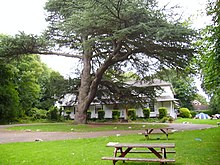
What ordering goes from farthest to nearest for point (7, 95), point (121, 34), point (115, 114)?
point (115, 114) < point (7, 95) < point (121, 34)

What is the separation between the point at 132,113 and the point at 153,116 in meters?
4.31

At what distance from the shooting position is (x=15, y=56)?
76.0 ft

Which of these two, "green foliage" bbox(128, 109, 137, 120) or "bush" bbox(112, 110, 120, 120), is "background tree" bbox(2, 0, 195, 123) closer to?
"green foliage" bbox(128, 109, 137, 120)

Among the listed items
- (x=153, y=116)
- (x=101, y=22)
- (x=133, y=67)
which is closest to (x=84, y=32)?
(x=101, y=22)

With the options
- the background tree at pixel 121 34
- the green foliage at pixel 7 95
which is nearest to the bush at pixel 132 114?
the background tree at pixel 121 34

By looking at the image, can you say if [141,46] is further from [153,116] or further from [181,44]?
[153,116]

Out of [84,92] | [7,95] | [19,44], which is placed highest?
[19,44]

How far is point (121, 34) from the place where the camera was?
647 inches

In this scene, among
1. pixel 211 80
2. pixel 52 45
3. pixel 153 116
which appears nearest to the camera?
pixel 211 80

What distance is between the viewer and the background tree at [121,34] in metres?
16.2

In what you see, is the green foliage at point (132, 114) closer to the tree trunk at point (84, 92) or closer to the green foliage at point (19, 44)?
the tree trunk at point (84, 92)

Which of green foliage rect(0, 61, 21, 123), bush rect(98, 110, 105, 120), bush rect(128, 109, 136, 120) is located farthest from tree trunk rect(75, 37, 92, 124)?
bush rect(98, 110, 105, 120)

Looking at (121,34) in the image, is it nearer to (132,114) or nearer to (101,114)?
(132,114)

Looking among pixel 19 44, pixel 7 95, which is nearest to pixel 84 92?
pixel 19 44
